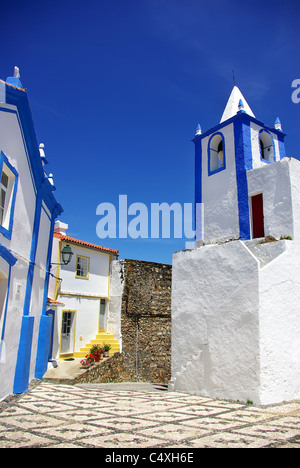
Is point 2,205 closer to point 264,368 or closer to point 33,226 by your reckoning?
point 33,226

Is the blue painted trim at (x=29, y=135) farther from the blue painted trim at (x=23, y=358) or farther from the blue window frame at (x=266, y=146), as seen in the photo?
the blue window frame at (x=266, y=146)

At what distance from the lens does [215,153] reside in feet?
36.8

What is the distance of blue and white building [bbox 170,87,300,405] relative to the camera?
7297 mm

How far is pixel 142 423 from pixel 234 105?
9.63 meters

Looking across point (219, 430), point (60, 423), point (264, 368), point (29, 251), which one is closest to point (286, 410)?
point (264, 368)

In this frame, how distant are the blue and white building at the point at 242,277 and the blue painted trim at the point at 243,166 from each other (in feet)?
0.09

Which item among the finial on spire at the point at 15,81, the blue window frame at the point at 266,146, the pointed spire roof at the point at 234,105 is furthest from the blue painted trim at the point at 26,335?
the blue window frame at the point at 266,146

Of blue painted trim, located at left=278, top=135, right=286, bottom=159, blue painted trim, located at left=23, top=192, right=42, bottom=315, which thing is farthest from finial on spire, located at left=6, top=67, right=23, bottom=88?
blue painted trim, located at left=278, top=135, right=286, bottom=159

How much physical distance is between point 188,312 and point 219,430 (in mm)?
4226

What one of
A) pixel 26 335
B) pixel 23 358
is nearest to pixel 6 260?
pixel 26 335

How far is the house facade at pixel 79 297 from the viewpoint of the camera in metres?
15.0

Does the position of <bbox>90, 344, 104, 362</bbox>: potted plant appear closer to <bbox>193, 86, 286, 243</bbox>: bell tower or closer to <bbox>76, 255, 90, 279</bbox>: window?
<bbox>76, 255, 90, 279</bbox>: window

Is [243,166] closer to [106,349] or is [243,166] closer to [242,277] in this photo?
[242,277]

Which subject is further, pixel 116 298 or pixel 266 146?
pixel 116 298
